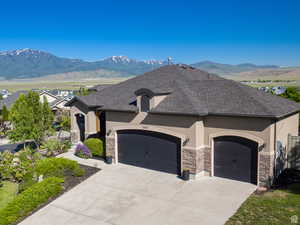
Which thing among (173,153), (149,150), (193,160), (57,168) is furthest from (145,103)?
(57,168)

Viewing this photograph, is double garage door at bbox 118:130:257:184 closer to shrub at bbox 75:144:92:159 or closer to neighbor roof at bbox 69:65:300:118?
neighbor roof at bbox 69:65:300:118

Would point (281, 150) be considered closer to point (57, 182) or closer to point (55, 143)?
point (57, 182)

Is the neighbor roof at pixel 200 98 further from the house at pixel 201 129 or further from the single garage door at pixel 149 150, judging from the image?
the single garage door at pixel 149 150

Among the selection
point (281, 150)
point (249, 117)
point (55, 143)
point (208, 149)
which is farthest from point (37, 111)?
point (281, 150)

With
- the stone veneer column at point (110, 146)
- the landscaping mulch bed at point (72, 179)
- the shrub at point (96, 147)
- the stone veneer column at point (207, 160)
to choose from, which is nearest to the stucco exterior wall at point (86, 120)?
the shrub at point (96, 147)

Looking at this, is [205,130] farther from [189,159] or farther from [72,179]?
[72,179]
